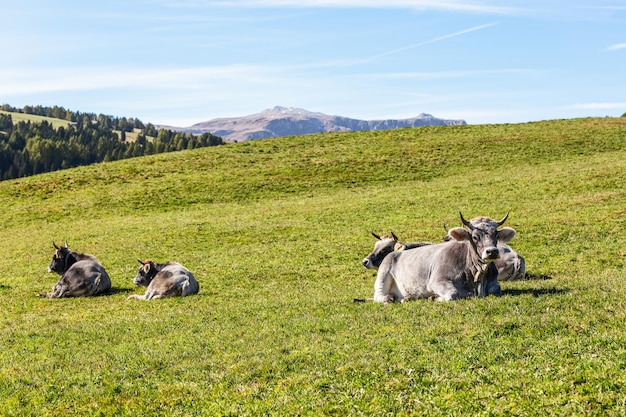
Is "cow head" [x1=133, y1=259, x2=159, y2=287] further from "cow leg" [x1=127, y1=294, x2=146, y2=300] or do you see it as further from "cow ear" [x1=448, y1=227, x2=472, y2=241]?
"cow ear" [x1=448, y1=227, x2=472, y2=241]

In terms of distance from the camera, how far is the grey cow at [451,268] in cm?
1516

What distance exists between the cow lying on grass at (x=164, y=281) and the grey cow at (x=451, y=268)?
8604 mm

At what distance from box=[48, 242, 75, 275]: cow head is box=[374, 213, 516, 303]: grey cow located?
48.3 feet

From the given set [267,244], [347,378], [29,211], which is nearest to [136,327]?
[347,378]

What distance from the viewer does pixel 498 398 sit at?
8898 mm

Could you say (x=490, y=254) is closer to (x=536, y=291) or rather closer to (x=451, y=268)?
(x=451, y=268)

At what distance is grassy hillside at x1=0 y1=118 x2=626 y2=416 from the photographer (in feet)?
32.6

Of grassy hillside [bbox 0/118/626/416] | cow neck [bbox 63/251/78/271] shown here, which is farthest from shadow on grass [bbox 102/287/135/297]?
cow neck [bbox 63/251/78/271]

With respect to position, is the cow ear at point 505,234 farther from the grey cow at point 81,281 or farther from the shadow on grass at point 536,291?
the grey cow at point 81,281

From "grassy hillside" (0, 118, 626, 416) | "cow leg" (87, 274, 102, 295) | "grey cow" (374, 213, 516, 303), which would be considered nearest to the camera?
"grassy hillside" (0, 118, 626, 416)

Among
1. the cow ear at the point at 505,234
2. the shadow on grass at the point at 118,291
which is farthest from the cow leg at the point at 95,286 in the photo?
the cow ear at the point at 505,234

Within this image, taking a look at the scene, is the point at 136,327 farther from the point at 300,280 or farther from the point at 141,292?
the point at 300,280

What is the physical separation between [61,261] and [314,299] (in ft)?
39.2

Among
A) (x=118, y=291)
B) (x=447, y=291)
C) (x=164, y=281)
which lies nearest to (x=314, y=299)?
(x=447, y=291)
